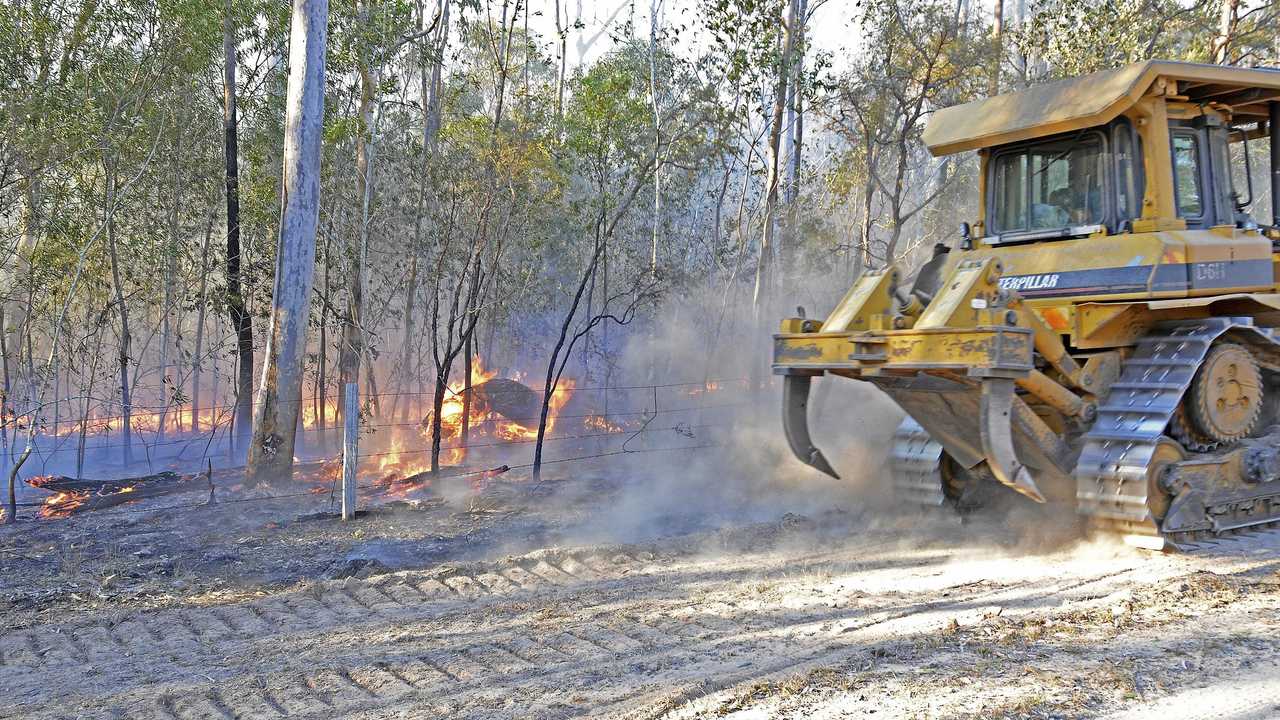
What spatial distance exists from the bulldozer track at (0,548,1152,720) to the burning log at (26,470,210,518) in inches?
239

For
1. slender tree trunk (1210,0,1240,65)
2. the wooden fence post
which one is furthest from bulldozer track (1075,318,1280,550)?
slender tree trunk (1210,0,1240,65)

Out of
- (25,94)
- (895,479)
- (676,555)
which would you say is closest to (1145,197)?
(895,479)

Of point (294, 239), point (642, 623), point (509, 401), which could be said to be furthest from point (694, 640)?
point (509, 401)

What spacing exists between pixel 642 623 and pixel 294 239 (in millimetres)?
9218

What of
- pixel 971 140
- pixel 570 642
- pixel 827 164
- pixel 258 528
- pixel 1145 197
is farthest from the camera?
pixel 827 164

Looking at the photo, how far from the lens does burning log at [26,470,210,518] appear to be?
11.4 m

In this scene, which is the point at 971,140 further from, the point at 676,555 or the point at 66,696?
the point at 66,696

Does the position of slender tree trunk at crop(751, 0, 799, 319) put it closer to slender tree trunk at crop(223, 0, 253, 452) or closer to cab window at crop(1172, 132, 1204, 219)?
slender tree trunk at crop(223, 0, 253, 452)

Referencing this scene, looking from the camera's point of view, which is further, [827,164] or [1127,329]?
[827,164]

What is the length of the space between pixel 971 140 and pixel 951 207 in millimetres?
27640

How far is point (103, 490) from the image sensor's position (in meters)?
12.5

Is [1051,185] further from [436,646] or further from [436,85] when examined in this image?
[436,85]

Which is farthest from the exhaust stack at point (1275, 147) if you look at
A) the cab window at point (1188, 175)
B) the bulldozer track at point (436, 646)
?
the bulldozer track at point (436, 646)

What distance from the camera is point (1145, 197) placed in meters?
7.53
